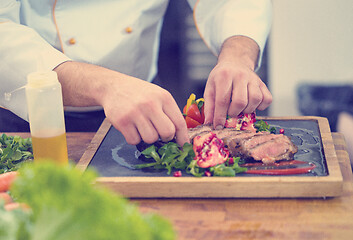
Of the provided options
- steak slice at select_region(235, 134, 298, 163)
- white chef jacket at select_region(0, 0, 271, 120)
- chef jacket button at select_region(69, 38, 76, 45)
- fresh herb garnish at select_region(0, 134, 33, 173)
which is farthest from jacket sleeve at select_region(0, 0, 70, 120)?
steak slice at select_region(235, 134, 298, 163)

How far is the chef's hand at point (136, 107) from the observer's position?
5.53 feet

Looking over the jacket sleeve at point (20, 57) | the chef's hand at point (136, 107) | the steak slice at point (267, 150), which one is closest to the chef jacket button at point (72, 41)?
the jacket sleeve at point (20, 57)

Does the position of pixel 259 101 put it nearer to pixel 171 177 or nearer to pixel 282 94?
pixel 171 177

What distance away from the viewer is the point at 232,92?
1.98m

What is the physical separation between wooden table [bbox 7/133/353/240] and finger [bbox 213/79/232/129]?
0.53 meters

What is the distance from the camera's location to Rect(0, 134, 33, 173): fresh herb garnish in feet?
5.86

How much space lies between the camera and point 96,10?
238 centimetres

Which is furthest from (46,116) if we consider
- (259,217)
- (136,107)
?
(259,217)

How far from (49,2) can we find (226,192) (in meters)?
1.35

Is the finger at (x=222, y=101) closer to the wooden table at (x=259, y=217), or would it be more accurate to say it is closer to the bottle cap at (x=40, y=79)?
the wooden table at (x=259, y=217)

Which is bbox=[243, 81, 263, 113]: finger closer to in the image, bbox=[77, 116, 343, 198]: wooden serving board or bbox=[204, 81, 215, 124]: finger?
bbox=[204, 81, 215, 124]: finger

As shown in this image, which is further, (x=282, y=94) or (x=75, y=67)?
(x=282, y=94)

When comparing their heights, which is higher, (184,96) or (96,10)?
(96,10)

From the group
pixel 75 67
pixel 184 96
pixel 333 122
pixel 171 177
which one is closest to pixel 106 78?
pixel 75 67
